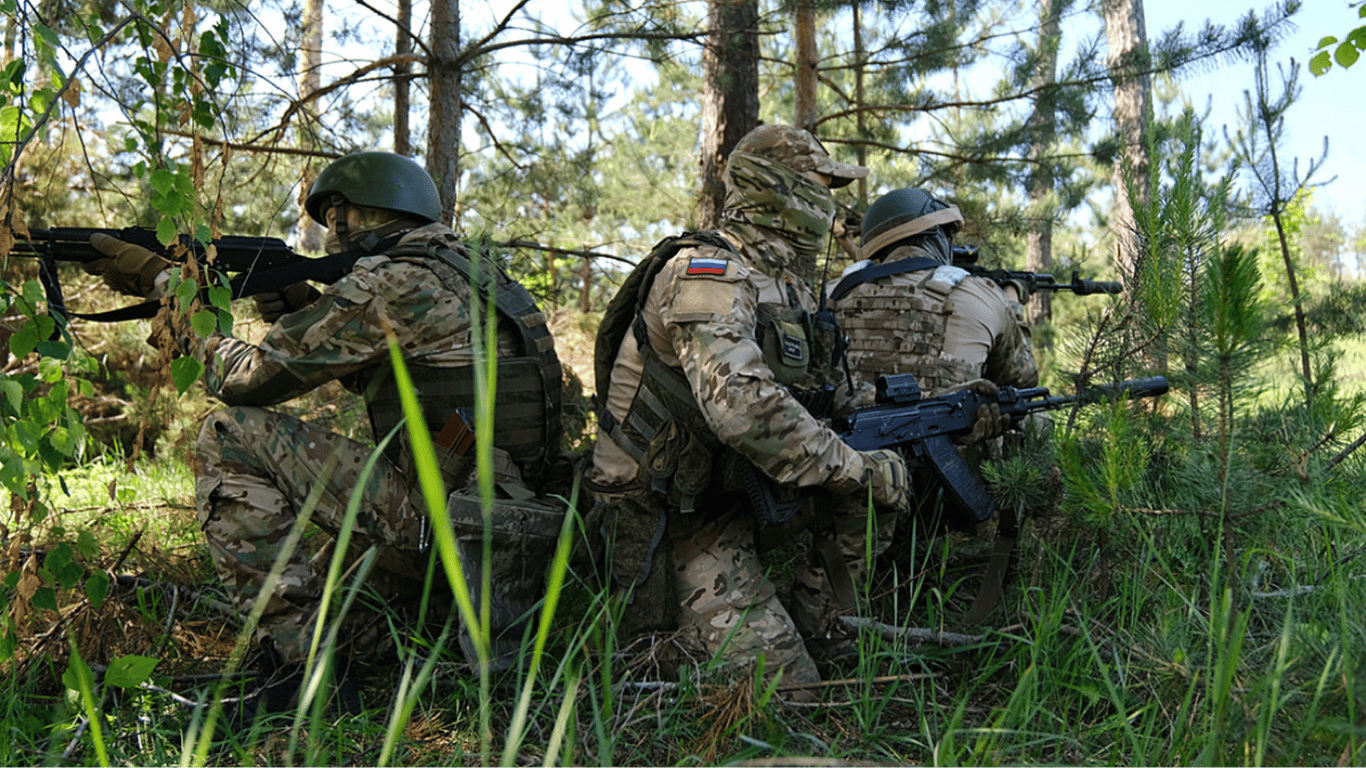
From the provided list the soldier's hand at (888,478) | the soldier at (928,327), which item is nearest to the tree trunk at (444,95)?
the soldier at (928,327)

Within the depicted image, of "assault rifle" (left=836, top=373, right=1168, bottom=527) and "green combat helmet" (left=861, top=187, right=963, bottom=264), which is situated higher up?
"green combat helmet" (left=861, top=187, right=963, bottom=264)

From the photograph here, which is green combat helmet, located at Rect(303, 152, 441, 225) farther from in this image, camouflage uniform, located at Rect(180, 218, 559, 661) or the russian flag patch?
the russian flag patch

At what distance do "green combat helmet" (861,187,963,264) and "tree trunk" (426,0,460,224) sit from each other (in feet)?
6.82

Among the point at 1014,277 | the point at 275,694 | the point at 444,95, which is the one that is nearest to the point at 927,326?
the point at 1014,277

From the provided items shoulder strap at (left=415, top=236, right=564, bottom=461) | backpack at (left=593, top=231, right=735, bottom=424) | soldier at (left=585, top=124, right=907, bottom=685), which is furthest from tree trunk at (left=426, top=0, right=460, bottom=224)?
soldier at (left=585, top=124, right=907, bottom=685)

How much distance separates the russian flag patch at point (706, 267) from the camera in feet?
9.55

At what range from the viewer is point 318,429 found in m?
3.29

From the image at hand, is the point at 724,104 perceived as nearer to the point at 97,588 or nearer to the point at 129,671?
the point at 97,588

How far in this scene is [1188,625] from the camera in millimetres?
2273

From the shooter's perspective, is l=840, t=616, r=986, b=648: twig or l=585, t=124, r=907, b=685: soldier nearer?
l=840, t=616, r=986, b=648: twig

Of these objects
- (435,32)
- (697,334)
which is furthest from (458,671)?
(435,32)

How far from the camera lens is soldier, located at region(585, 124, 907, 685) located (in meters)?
2.84

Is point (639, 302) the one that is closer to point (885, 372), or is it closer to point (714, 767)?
point (885, 372)

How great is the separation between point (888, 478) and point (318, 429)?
196cm
